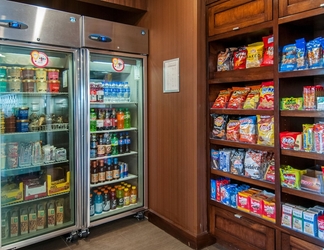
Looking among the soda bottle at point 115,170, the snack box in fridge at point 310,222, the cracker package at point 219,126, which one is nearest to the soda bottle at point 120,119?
the soda bottle at point 115,170

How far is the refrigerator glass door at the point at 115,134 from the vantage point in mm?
2699

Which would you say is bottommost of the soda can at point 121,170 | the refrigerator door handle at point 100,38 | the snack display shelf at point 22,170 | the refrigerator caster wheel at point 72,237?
the refrigerator caster wheel at point 72,237

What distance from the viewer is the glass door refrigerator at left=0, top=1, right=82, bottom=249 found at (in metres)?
2.17

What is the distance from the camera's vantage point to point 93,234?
2.58m

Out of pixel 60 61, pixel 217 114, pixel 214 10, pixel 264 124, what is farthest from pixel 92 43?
pixel 264 124

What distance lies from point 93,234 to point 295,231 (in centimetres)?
180

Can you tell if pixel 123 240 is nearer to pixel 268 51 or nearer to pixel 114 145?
pixel 114 145

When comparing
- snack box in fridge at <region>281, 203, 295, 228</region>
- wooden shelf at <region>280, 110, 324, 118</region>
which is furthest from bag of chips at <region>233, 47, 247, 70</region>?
snack box in fridge at <region>281, 203, 295, 228</region>

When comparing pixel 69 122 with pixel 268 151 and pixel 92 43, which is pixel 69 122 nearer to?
pixel 92 43

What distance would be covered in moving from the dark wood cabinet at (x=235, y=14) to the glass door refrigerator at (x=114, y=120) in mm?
826

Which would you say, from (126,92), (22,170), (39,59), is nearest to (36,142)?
(22,170)

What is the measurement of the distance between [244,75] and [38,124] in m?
1.87

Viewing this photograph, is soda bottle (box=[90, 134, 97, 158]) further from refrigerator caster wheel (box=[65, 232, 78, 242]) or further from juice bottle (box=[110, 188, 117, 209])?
refrigerator caster wheel (box=[65, 232, 78, 242])

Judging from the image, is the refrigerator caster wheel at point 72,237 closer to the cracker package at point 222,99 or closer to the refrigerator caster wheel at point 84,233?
the refrigerator caster wheel at point 84,233
